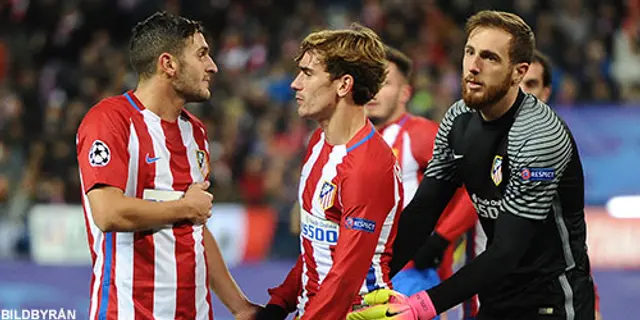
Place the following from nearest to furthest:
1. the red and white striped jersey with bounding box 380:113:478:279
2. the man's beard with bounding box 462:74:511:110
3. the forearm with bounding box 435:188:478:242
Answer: the man's beard with bounding box 462:74:511:110
the forearm with bounding box 435:188:478:242
the red and white striped jersey with bounding box 380:113:478:279

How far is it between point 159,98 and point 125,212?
25.7 inches

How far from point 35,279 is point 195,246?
17.9 feet

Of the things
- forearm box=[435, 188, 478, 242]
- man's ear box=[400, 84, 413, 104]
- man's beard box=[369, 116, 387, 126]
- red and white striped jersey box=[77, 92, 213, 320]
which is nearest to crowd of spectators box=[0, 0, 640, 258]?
man's ear box=[400, 84, 413, 104]

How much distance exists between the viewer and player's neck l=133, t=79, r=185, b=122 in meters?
4.39

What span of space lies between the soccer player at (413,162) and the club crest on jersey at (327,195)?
5.57ft

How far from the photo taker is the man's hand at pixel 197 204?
419 centimetres

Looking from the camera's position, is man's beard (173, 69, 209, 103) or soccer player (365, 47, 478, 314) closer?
man's beard (173, 69, 209, 103)

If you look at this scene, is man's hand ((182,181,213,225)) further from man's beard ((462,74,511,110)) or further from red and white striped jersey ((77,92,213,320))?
man's beard ((462,74,511,110))

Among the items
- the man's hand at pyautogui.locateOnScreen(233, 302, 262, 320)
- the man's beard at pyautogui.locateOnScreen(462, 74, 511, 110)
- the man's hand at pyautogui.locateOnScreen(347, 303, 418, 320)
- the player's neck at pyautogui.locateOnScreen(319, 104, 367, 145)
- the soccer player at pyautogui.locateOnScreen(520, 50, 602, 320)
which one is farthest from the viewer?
the soccer player at pyautogui.locateOnScreen(520, 50, 602, 320)

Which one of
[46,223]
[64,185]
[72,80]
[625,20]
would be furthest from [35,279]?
[625,20]

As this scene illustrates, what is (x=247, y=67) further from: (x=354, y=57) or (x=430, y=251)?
(x=354, y=57)

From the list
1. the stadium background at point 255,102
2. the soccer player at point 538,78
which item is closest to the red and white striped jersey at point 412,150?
the soccer player at point 538,78

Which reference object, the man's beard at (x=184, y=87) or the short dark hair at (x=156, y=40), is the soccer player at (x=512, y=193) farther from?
the short dark hair at (x=156, y=40)

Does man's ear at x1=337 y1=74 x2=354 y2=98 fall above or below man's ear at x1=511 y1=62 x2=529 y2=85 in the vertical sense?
below
